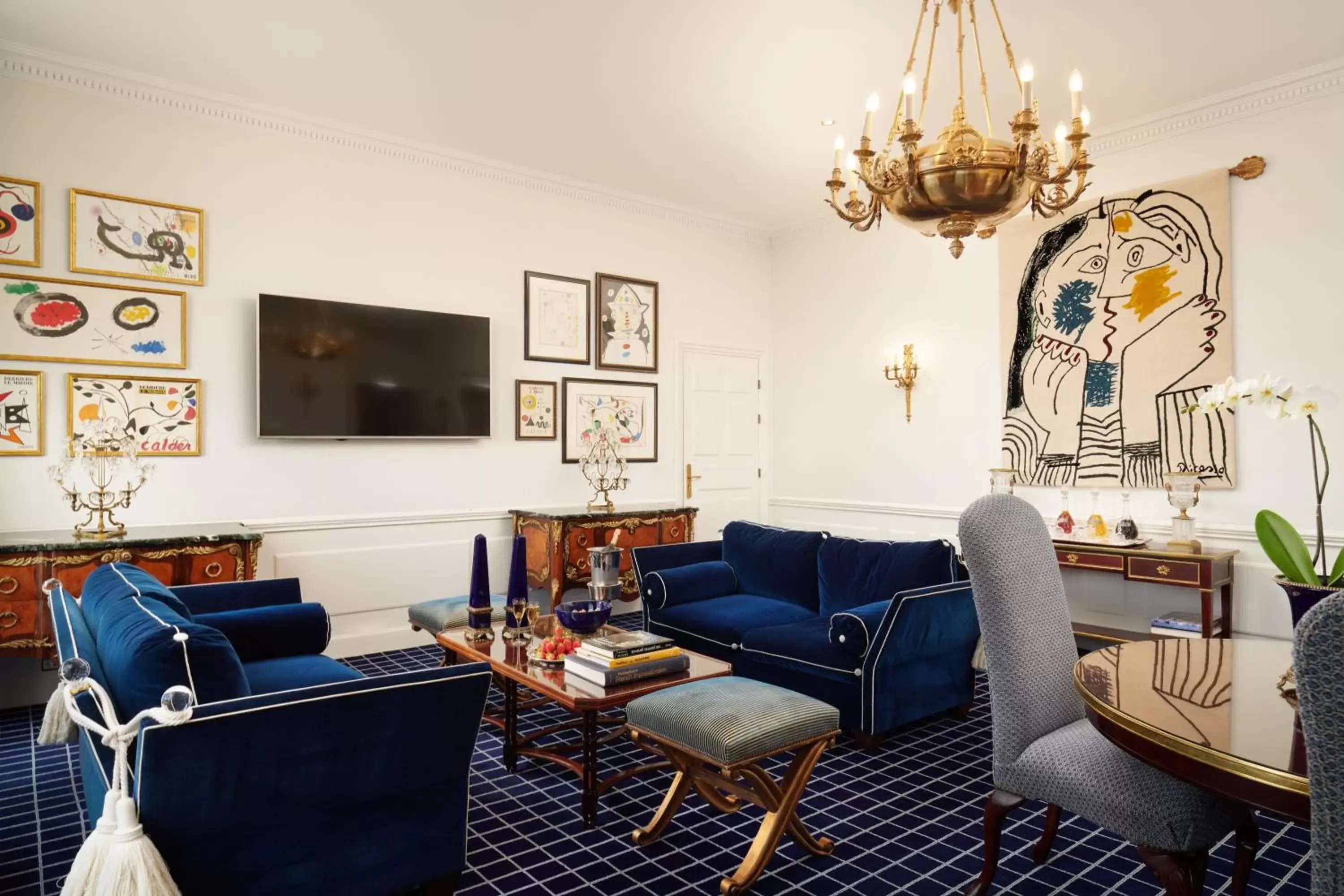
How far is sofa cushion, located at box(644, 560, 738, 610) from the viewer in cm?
441

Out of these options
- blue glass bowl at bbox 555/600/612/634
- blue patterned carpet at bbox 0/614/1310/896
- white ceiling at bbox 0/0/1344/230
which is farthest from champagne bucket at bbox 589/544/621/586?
white ceiling at bbox 0/0/1344/230

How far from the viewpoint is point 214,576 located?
3.94m

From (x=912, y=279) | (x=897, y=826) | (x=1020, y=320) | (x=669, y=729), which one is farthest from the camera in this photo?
(x=912, y=279)

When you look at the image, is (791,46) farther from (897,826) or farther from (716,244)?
(897,826)

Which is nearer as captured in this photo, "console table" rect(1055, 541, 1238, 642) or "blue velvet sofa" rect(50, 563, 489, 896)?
"blue velvet sofa" rect(50, 563, 489, 896)

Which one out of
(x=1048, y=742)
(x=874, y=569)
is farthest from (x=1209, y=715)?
(x=874, y=569)

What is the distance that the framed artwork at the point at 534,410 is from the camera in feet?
18.6

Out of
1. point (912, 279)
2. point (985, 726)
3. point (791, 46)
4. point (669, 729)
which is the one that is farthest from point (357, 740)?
point (912, 279)

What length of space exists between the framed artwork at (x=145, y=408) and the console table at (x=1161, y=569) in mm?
4798

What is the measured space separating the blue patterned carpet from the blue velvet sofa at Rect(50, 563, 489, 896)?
556 millimetres

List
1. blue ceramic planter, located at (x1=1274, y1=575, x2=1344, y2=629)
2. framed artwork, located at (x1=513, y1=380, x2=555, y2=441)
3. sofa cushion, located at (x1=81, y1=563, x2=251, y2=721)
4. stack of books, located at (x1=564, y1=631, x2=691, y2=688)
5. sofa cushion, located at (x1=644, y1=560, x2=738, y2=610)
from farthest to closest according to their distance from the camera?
1. framed artwork, located at (x1=513, y1=380, x2=555, y2=441)
2. sofa cushion, located at (x1=644, y1=560, x2=738, y2=610)
3. stack of books, located at (x1=564, y1=631, x2=691, y2=688)
4. sofa cushion, located at (x1=81, y1=563, x2=251, y2=721)
5. blue ceramic planter, located at (x1=1274, y1=575, x2=1344, y2=629)

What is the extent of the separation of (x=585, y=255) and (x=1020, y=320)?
3142 millimetres

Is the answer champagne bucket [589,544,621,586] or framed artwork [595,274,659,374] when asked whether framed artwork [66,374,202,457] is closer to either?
champagne bucket [589,544,621,586]

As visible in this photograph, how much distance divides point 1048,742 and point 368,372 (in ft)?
14.0
